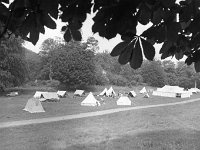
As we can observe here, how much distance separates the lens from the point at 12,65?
3953 centimetres

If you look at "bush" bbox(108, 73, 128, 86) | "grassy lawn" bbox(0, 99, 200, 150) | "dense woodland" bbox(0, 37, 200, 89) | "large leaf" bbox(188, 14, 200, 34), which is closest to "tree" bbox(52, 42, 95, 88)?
"dense woodland" bbox(0, 37, 200, 89)

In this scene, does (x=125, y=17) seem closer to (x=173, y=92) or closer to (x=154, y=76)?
(x=173, y=92)

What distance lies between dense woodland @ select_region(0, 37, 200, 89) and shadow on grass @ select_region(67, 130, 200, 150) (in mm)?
12052

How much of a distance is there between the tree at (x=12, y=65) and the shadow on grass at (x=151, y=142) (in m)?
27.7

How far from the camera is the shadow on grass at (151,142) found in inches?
441

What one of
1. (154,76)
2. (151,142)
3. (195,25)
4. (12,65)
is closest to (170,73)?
(154,76)

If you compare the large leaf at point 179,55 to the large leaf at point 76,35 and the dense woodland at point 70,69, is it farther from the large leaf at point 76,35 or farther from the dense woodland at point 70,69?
the dense woodland at point 70,69

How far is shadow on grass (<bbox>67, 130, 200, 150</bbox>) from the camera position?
36.7 ft

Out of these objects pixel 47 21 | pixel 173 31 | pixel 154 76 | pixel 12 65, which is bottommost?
pixel 173 31

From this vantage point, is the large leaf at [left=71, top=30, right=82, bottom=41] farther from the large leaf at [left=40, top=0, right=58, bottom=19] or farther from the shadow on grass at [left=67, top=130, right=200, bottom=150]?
the shadow on grass at [left=67, top=130, right=200, bottom=150]

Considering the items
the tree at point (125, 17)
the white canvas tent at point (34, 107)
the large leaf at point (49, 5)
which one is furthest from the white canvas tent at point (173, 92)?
the large leaf at point (49, 5)

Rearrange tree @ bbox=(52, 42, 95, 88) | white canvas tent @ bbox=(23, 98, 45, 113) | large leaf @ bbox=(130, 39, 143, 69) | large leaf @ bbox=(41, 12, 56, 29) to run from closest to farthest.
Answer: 1. large leaf @ bbox=(130, 39, 143, 69)
2. large leaf @ bbox=(41, 12, 56, 29)
3. white canvas tent @ bbox=(23, 98, 45, 113)
4. tree @ bbox=(52, 42, 95, 88)

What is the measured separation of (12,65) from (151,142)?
3132cm

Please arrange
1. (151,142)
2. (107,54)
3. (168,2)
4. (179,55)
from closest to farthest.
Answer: (168,2), (179,55), (107,54), (151,142)
